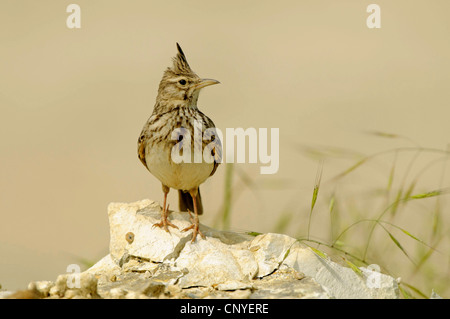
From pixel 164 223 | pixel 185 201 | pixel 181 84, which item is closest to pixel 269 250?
pixel 164 223

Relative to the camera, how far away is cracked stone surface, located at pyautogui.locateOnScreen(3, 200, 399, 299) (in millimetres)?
3654

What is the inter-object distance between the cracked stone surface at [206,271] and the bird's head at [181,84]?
1.05 metres

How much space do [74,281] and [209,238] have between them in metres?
1.38

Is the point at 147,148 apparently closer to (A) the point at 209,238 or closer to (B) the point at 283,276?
(A) the point at 209,238

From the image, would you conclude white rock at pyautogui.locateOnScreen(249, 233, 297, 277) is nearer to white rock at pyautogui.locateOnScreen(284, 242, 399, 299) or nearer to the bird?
white rock at pyautogui.locateOnScreen(284, 242, 399, 299)

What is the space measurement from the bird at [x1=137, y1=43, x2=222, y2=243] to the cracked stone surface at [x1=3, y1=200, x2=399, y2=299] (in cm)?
23

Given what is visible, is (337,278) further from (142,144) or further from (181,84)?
(181,84)

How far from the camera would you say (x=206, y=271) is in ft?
13.6

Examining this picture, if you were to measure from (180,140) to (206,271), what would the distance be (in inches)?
51.5

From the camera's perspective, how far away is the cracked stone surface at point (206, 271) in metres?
3.65

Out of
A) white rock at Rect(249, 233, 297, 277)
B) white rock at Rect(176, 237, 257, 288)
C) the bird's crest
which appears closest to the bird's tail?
the bird's crest

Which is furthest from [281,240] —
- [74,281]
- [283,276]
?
[74,281]

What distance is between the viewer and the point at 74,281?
3582mm
